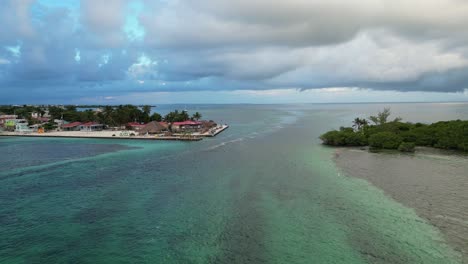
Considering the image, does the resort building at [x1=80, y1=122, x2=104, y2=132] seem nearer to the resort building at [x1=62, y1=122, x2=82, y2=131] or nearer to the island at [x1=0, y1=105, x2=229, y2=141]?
the island at [x1=0, y1=105, x2=229, y2=141]

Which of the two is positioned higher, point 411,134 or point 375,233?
point 411,134

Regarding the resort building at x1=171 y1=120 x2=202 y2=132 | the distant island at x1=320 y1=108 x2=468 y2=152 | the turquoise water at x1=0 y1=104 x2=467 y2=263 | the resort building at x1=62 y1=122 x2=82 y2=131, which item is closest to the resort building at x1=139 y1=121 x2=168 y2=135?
the resort building at x1=171 y1=120 x2=202 y2=132

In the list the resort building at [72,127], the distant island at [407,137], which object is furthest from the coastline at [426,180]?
the resort building at [72,127]

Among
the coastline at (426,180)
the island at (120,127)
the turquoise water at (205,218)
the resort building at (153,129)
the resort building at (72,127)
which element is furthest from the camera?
the resort building at (72,127)

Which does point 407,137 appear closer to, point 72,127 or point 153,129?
point 153,129

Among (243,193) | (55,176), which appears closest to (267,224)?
(243,193)

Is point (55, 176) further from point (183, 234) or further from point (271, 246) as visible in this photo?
point (271, 246)

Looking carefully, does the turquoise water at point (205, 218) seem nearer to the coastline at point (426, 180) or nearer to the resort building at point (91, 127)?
the coastline at point (426, 180)
